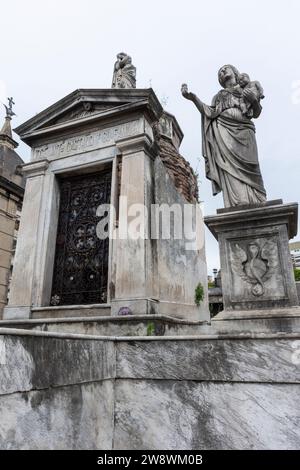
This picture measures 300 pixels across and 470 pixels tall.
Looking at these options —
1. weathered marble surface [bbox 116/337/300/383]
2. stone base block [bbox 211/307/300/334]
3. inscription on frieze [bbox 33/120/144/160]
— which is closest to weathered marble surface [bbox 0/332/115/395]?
weathered marble surface [bbox 116/337/300/383]

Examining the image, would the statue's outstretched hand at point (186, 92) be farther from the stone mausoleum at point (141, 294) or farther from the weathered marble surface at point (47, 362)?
the weathered marble surface at point (47, 362)

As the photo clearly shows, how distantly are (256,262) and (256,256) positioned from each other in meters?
0.07

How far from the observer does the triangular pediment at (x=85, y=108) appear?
20.3 feet

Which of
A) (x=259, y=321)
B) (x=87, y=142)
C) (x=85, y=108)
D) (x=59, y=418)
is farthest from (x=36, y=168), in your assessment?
(x=59, y=418)

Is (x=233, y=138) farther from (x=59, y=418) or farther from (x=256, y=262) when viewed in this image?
(x=59, y=418)

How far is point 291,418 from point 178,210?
5136 millimetres

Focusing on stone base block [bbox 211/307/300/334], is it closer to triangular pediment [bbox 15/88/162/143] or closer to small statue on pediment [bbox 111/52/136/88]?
triangular pediment [bbox 15/88/162/143]

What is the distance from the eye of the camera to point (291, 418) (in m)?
2.36

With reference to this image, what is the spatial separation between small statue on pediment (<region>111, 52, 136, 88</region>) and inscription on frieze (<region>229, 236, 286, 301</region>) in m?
5.71

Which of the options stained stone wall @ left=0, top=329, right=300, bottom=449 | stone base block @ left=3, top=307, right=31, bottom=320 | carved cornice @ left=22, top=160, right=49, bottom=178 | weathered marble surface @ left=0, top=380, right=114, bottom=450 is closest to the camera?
weathered marble surface @ left=0, top=380, right=114, bottom=450

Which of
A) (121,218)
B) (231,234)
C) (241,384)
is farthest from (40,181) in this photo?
(241,384)

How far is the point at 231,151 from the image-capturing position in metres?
4.07

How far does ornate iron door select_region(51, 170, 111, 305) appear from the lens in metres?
5.91

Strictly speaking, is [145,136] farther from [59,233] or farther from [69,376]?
[69,376]
